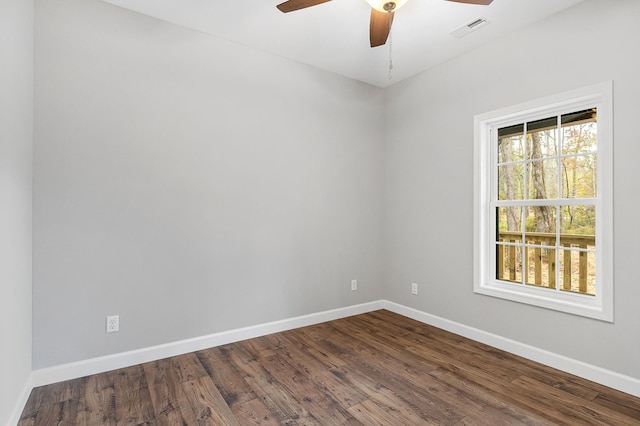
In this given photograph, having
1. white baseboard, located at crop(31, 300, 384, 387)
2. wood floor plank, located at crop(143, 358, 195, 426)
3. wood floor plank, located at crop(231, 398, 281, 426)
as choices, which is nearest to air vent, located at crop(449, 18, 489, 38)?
white baseboard, located at crop(31, 300, 384, 387)

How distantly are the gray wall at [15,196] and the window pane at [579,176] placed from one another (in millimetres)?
3773

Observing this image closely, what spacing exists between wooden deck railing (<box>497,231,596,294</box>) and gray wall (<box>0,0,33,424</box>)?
3.66 metres

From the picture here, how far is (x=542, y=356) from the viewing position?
103 inches

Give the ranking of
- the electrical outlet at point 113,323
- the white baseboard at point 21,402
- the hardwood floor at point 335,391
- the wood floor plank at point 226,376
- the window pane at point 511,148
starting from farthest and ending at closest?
Answer: 1. the window pane at point 511,148
2. the electrical outlet at point 113,323
3. the wood floor plank at point 226,376
4. the hardwood floor at point 335,391
5. the white baseboard at point 21,402

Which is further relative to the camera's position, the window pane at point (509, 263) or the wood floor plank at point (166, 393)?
the window pane at point (509, 263)

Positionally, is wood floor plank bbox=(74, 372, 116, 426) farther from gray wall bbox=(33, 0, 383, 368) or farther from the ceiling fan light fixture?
the ceiling fan light fixture

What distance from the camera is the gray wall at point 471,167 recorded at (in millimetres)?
2234

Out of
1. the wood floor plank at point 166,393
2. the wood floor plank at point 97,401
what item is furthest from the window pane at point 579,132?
the wood floor plank at point 97,401

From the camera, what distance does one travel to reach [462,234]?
10.7 feet

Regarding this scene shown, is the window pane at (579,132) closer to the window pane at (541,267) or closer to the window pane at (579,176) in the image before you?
the window pane at (579,176)

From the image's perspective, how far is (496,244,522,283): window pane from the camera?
3.01 meters

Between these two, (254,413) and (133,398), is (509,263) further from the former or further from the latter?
(133,398)

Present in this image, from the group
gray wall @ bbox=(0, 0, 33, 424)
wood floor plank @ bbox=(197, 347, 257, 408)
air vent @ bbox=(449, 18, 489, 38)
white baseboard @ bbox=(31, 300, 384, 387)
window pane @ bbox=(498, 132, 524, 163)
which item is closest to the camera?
gray wall @ bbox=(0, 0, 33, 424)

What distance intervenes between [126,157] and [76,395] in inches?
66.5
